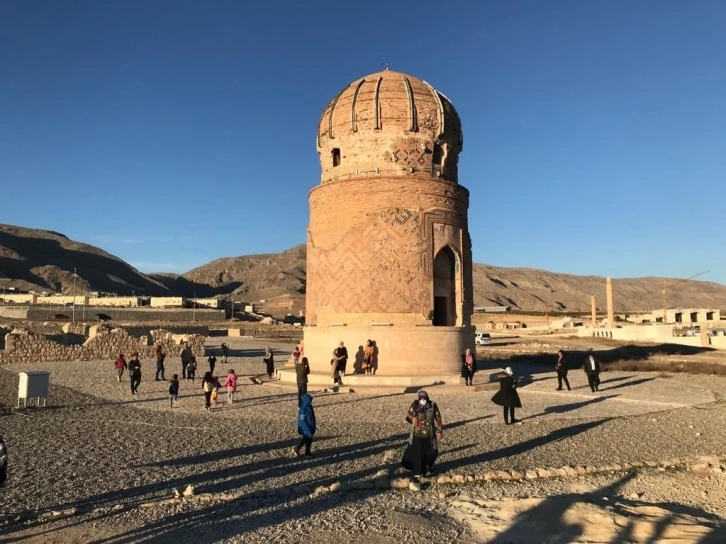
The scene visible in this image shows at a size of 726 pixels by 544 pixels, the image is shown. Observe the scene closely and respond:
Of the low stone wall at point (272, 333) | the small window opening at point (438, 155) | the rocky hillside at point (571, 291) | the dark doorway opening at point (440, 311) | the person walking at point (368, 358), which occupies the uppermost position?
the rocky hillside at point (571, 291)

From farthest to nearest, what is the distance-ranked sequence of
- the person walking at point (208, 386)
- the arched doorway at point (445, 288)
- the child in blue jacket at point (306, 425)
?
the arched doorway at point (445, 288), the person walking at point (208, 386), the child in blue jacket at point (306, 425)

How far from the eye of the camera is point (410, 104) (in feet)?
55.7

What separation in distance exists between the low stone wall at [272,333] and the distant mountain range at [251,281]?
123 feet

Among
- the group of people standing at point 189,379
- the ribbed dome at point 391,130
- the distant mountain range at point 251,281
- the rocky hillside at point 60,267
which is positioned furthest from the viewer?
the distant mountain range at point 251,281

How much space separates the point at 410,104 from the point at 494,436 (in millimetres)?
11272

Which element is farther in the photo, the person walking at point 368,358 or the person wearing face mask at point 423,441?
the person walking at point 368,358

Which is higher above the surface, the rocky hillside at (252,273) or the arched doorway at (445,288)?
the rocky hillside at (252,273)

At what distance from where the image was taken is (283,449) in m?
7.84

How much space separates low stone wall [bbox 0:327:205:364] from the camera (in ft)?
67.3

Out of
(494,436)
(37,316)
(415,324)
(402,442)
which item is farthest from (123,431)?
(37,316)

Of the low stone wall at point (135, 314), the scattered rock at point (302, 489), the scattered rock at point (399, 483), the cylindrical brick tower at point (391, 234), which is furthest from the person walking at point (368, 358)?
the low stone wall at point (135, 314)

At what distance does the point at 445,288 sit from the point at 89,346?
1479cm

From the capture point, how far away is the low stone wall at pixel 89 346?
20.5 m

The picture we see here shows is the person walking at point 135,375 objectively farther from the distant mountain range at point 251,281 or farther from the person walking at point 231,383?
the distant mountain range at point 251,281
